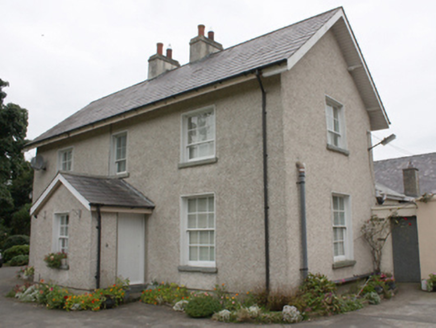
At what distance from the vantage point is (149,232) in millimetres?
12664

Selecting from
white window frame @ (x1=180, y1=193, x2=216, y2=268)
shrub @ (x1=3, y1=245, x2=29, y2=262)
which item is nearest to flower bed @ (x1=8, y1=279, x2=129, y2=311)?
white window frame @ (x1=180, y1=193, x2=216, y2=268)

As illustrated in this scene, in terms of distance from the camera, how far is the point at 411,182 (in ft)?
82.6

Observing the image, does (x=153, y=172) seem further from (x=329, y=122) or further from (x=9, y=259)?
(x=9, y=259)

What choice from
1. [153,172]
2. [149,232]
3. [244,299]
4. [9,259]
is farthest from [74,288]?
[9,259]

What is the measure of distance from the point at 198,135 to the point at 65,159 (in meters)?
7.68

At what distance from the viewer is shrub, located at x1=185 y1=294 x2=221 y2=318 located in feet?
29.9

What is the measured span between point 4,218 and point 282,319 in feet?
110

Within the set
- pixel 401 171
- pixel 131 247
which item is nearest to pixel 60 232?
pixel 131 247

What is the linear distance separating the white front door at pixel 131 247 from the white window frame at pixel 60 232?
6.60 feet

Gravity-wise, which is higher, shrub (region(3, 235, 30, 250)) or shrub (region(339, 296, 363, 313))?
shrub (region(3, 235, 30, 250))

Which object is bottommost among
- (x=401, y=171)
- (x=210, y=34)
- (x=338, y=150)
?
(x=338, y=150)

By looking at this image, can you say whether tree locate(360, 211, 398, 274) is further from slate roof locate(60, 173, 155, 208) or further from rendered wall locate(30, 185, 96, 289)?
rendered wall locate(30, 185, 96, 289)

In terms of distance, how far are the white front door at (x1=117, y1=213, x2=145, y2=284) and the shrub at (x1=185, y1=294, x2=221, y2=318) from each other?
3.41m

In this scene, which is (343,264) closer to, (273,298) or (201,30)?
(273,298)
